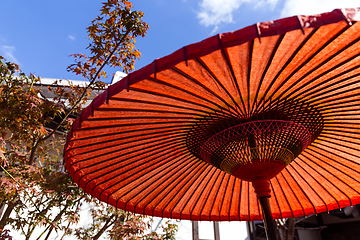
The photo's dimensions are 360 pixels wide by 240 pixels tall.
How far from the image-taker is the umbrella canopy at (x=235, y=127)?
1020mm

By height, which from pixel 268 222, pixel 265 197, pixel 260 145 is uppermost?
pixel 260 145

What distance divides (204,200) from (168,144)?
2.05ft

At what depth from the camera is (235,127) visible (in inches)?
55.2

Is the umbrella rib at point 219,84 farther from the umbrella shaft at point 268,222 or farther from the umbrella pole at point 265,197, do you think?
the umbrella shaft at point 268,222

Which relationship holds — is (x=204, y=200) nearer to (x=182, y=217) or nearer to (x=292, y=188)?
(x=182, y=217)

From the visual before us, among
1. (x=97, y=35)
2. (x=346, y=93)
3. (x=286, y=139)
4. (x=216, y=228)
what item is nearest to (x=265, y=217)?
(x=286, y=139)

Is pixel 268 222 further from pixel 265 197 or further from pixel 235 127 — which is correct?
pixel 235 127

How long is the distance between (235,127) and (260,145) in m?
0.17

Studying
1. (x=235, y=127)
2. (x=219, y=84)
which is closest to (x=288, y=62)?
(x=219, y=84)

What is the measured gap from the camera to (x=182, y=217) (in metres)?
1.97

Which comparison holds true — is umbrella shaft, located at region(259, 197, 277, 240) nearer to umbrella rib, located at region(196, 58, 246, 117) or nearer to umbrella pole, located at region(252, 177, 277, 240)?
umbrella pole, located at region(252, 177, 277, 240)

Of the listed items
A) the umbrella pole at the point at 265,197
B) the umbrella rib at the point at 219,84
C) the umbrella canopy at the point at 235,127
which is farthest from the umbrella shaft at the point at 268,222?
the umbrella rib at the point at 219,84

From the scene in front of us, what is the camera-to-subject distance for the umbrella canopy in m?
1.02

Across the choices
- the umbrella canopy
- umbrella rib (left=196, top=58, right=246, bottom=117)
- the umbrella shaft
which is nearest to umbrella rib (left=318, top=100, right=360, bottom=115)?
the umbrella canopy
